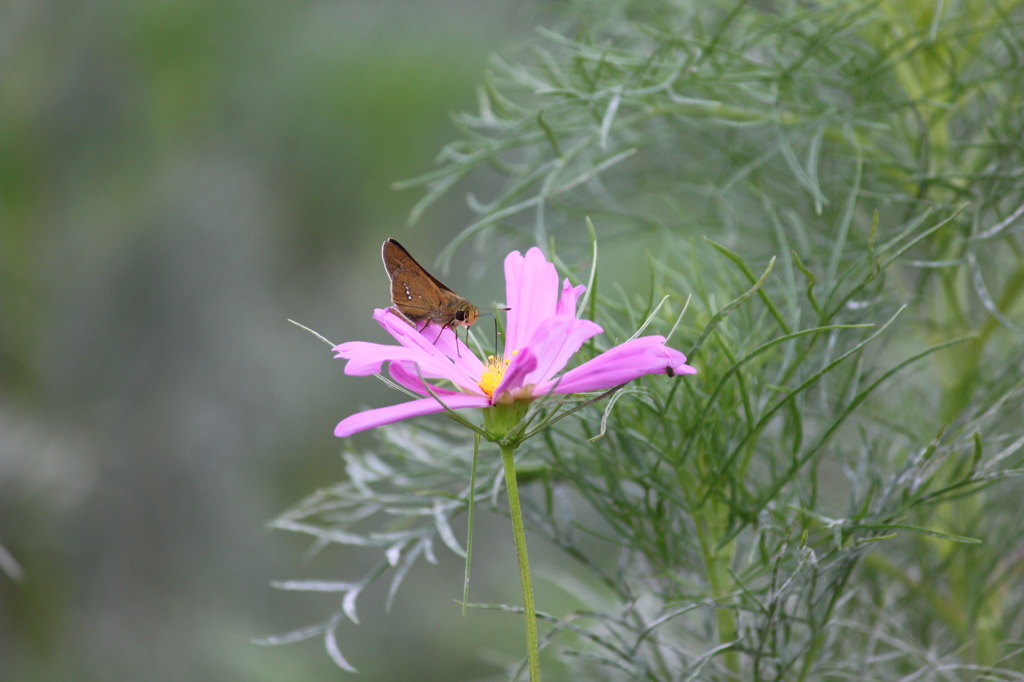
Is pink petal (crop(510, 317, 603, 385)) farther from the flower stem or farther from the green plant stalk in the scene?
the green plant stalk

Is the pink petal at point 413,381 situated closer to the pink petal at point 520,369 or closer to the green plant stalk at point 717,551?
the pink petal at point 520,369

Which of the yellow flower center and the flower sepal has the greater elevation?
the yellow flower center

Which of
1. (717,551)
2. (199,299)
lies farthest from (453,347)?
(199,299)

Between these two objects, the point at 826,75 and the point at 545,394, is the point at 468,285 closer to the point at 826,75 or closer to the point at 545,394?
the point at 826,75

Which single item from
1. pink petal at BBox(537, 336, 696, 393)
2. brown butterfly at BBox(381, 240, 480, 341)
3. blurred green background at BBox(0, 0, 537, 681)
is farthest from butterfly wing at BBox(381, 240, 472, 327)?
blurred green background at BBox(0, 0, 537, 681)

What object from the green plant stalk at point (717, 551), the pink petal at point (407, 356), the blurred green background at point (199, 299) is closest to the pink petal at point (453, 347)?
the pink petal at point (407, 356)

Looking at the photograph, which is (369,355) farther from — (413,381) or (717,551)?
(717,551)
